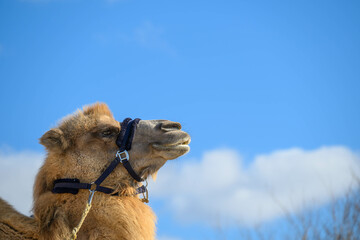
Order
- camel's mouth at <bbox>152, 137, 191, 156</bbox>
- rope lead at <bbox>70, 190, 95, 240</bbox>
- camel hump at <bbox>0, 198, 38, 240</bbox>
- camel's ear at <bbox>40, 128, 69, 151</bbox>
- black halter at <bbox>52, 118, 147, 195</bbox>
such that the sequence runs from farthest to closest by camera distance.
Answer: camel's mouth at <bbox>152, 137, 191, 156</bbox>
camel's ear at <bbox>40, 128, 69, 151</bbox>
black halter at <bbox>52, 118, 147, 195</bbox>
camel hump at <bbox>0, 198, 38, 240</bbox>
rope lead at <bbox>70, 190, 95, 240</bbox>

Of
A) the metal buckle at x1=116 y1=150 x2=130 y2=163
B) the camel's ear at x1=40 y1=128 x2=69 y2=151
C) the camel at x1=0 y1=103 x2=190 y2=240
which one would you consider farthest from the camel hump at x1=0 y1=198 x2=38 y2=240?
the metal buckle at x1=116 y1=150 x2=130 y2=163

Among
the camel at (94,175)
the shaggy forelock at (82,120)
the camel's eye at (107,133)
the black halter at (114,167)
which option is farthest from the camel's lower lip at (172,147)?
the shaggy forelock at (82,120)

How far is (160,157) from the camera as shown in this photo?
18.8 ft

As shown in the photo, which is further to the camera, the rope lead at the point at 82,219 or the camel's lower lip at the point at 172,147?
the camel's lower lip at the point at 172,147

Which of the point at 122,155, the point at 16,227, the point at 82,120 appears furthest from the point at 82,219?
the point at 82,120

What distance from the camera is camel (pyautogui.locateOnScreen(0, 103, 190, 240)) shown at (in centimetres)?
512

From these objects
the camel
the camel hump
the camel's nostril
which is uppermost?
the camel's nostril

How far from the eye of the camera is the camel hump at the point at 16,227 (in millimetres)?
5059

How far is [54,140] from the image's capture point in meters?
5.49

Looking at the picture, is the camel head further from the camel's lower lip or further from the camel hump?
the camel hump

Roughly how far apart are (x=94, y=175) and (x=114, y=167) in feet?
0.84

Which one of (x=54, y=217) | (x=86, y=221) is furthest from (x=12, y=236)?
(x=86, y=221)

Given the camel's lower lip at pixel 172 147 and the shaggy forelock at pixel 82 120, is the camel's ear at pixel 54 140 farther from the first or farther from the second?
the camel's lower lip at pixel 172 147

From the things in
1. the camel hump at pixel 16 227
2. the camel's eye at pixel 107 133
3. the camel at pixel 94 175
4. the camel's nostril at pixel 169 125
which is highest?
the camel's nostril at pixel 169 125
